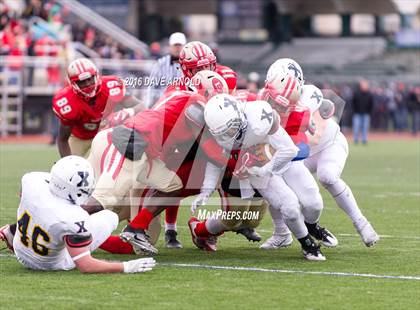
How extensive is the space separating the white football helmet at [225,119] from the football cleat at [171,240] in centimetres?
133

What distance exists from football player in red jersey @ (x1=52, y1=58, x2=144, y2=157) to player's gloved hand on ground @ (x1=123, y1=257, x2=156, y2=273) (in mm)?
2280

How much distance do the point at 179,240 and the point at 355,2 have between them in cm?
2899

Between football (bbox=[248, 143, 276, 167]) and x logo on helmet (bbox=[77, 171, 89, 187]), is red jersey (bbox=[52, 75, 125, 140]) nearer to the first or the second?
football (bbox=[248, 143, 276, 167])

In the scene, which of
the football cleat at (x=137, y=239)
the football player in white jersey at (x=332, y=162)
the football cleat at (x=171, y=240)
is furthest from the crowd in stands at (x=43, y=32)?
the football cleat at (x=137, y=239)

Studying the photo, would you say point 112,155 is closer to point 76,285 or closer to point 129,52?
point 76,285

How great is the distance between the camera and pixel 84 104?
8.82 meters

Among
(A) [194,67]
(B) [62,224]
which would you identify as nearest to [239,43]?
(A) [194,67]

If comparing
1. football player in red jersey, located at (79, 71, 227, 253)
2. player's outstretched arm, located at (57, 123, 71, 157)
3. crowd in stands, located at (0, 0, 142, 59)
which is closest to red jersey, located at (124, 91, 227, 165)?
football player in red jersey, located at (79, 71, 227, 253)

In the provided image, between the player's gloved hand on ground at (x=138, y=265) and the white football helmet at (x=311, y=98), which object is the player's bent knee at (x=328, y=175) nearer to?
the white football helmet at (x=311, y=98)

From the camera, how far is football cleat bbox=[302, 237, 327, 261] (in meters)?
7.15

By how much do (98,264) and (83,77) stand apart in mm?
2581

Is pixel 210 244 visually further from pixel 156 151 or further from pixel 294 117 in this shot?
pixel 294 117

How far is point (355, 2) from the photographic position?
36281 mm

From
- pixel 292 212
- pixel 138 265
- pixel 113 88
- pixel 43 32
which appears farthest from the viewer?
pixel 43 32
